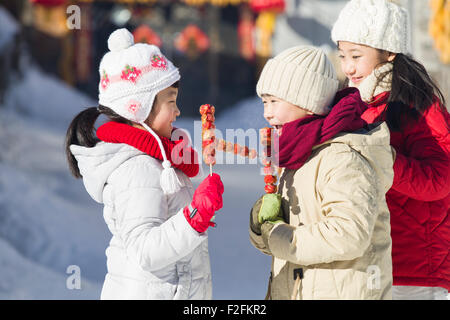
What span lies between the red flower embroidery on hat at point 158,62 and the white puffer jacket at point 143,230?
26 centimetres

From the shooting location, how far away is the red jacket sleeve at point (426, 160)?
6.63 feet

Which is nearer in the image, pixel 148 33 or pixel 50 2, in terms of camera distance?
pixel 50 2

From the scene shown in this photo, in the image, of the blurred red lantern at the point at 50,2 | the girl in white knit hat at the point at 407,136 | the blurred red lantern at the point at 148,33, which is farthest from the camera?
the blurred red lantern at the point at 148,33

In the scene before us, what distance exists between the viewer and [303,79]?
1869mm

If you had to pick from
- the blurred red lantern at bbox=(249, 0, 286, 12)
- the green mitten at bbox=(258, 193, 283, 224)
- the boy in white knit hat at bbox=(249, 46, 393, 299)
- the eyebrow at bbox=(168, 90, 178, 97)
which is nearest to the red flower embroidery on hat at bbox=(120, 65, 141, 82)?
the eyebrow at bbox=(168, 90, 178, 97)

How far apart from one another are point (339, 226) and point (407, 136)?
61cm

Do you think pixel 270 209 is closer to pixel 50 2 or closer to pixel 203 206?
pixel 203 206

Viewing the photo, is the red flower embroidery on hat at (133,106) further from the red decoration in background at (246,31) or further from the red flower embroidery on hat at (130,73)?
the red decoration in background at (246,31)

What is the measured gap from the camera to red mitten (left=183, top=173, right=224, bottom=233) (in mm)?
1735

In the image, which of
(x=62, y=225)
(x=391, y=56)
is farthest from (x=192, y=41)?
(x=391, y=56)

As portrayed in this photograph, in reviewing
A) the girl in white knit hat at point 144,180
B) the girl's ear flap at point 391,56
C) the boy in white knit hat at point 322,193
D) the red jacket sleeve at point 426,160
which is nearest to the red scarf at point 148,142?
the girl in white knit hat at point 144,180

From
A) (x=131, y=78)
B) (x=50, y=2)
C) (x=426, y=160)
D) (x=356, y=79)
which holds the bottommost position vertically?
(x=426, y=160)

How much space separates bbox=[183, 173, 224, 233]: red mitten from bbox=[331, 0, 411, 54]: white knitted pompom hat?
2.73 ft
